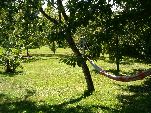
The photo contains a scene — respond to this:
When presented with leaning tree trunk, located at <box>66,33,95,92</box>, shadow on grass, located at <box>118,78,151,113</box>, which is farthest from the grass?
leaning tree trunk, located at <box>66,33,95,92</box>

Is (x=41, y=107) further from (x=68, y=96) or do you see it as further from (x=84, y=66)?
(x=84, y=66)

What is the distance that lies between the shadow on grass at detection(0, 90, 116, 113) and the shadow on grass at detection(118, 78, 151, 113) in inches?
45.4

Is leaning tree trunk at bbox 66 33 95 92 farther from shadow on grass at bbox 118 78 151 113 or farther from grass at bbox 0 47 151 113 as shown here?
shadow on grass at bbox 118 78 151 113

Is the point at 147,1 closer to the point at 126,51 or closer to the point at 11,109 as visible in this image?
the point at 126,51

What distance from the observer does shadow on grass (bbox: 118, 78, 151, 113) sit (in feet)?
53.2

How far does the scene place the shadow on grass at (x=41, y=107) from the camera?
16.4 metres

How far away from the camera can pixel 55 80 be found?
98.8 feet

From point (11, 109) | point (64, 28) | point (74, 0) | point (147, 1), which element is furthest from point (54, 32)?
point (11, 109)

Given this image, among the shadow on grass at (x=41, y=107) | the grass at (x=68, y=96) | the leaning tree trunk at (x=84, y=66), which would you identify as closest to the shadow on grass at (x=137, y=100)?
the grass at (x=68, y=96)

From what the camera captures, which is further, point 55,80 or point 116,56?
point 55,80

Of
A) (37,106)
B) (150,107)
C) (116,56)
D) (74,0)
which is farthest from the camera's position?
(37,106)

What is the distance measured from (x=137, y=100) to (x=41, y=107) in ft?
18.4

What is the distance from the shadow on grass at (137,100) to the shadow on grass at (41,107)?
1.15 metres

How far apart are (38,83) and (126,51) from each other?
14.4m
